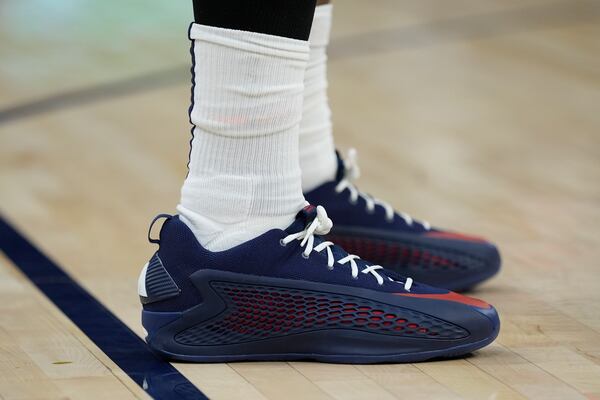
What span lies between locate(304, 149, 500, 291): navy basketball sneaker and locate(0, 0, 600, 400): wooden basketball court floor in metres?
0.05

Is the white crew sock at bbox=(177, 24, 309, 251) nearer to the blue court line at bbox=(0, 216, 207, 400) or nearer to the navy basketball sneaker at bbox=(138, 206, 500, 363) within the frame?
the navy basketball sneaker at bbox=(138, 206, 500, 363)

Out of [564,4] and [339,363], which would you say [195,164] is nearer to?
[339,363]

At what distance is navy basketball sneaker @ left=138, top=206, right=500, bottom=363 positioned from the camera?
3.61ft

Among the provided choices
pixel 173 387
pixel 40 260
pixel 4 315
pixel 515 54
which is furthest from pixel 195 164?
pixel 515 54

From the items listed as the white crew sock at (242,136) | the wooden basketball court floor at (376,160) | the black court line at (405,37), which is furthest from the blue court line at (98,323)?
the black court line at (405,37)

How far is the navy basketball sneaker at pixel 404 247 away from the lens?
1.35 m

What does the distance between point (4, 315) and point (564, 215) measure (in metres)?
0.88

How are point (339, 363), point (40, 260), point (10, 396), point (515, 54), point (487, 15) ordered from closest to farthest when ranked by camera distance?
point (10, 396) < point (339, 363) < point (40, 260) < point (515, 54) < point (487, 15)

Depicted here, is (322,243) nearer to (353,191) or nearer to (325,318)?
(325,318)

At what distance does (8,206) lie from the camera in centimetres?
175

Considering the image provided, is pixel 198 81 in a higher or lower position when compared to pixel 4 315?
higher

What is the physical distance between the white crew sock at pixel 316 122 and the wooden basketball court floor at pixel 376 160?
0.84ft

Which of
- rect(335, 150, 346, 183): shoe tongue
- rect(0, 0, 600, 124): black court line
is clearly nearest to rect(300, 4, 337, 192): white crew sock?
rect(335, 150, 346, 183): shoe tongue

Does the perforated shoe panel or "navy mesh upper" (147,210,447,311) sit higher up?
"navy mesh upper" (147,210,447,311)
